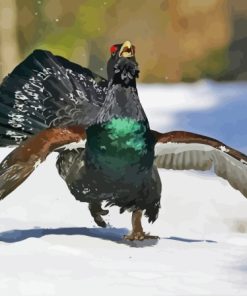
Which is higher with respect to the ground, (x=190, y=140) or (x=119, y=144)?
(x=190, y=140)

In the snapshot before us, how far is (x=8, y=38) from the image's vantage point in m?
14.7

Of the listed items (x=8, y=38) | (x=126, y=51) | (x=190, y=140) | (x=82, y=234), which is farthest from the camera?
(x=8, y=38)

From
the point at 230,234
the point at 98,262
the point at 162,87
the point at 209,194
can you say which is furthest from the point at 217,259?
the point at 162,87

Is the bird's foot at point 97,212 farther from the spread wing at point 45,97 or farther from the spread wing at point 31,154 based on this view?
the spread wing at point 31,154

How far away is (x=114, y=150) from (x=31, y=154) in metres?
0.43

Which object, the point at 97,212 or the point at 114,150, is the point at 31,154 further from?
the point at 97,212

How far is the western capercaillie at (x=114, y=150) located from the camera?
5.56m

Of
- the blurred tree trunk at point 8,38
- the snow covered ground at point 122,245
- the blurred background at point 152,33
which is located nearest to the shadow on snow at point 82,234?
the snow covered ground at point 122,245

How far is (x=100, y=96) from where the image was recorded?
651 cm

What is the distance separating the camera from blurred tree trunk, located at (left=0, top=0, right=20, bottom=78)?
47.0 ft

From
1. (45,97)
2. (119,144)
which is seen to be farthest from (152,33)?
(119,144)

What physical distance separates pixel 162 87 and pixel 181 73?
53 cm

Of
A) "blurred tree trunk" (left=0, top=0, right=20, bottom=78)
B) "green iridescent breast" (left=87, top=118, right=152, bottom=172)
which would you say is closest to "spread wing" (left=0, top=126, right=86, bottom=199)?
"green iridescent breast" (left=87, top=118, right=152, bottom=172)

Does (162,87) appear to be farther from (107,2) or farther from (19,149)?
(19,149)
